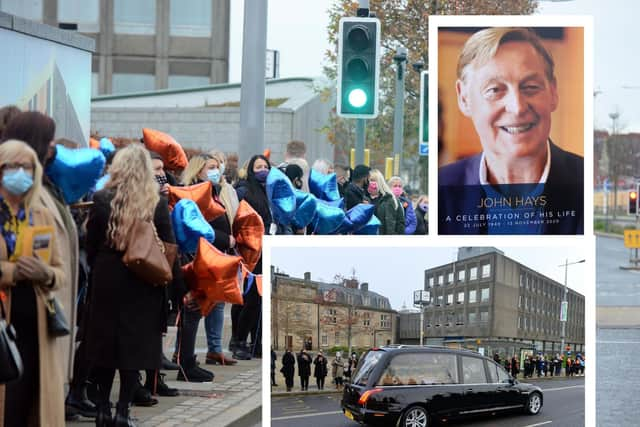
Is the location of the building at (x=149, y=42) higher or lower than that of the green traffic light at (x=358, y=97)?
higher

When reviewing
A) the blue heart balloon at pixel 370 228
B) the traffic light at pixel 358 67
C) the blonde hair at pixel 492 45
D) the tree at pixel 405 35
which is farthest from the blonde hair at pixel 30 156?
the tree at pixel 405 35

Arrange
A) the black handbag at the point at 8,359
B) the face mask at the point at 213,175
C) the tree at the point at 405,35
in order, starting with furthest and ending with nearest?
the tree at the point at 405,35 < the face mask at the point at 213,175 < the black handbag at the point at 8,359

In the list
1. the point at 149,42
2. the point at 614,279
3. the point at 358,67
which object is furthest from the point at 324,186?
the point at 149,42

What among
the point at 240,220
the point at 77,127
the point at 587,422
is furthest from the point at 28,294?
the point at 77,127

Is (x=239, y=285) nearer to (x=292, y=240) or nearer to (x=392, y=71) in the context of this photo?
(x=292, y=240)

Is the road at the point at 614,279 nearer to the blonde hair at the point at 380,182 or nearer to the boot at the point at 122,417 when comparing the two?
the blonde hair at the point at 380,182

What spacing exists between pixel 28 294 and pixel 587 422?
8.06 feet

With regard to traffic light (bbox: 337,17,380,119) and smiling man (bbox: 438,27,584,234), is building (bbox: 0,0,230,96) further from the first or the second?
smiling man (bbox: 438,27,584,234)

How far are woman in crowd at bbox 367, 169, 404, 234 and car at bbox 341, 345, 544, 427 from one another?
8088 mm

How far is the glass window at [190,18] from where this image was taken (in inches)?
2427

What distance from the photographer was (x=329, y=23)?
3697cm

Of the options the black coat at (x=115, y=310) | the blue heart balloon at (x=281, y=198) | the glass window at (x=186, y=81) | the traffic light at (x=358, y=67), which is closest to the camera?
the black coat at (x=115, y=310)

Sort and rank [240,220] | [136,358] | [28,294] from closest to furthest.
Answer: [28,294]
[136,358]
[240,220]

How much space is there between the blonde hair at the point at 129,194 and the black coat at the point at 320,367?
7.66 feet
